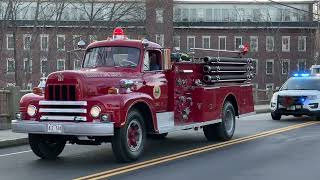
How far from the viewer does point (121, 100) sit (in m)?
10.8

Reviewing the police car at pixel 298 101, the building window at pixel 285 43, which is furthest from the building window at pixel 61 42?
the building window at pixel 285 43

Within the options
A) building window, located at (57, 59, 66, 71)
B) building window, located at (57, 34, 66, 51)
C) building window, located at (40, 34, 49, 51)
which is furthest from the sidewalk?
building window, located at (57, 59, 66, 71)

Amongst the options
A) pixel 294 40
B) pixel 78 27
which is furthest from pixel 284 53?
A: pixel 78 27

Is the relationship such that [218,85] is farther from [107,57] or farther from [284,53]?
[284,53]

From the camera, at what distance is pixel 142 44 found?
12.4m

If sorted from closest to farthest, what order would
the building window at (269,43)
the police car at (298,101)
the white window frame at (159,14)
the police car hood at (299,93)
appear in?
the police car at (298,101) < the police car hood at (299,93) < the white window frame at (159,14) < the building window at (269,43)

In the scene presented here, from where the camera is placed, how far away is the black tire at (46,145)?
11.7 m

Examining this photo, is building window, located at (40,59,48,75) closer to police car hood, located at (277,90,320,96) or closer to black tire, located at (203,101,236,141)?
police car hood, located at (277,90,320,96)

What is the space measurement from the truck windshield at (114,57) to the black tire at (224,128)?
11.7 feet

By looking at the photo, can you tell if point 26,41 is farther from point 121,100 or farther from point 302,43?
point 302,43

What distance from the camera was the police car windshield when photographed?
22509mm

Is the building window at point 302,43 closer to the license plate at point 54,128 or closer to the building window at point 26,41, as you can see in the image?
the building window at point 26,41

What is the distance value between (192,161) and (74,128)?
236 centimetres

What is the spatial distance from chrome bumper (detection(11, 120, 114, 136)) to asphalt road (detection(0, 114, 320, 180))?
0.62m
